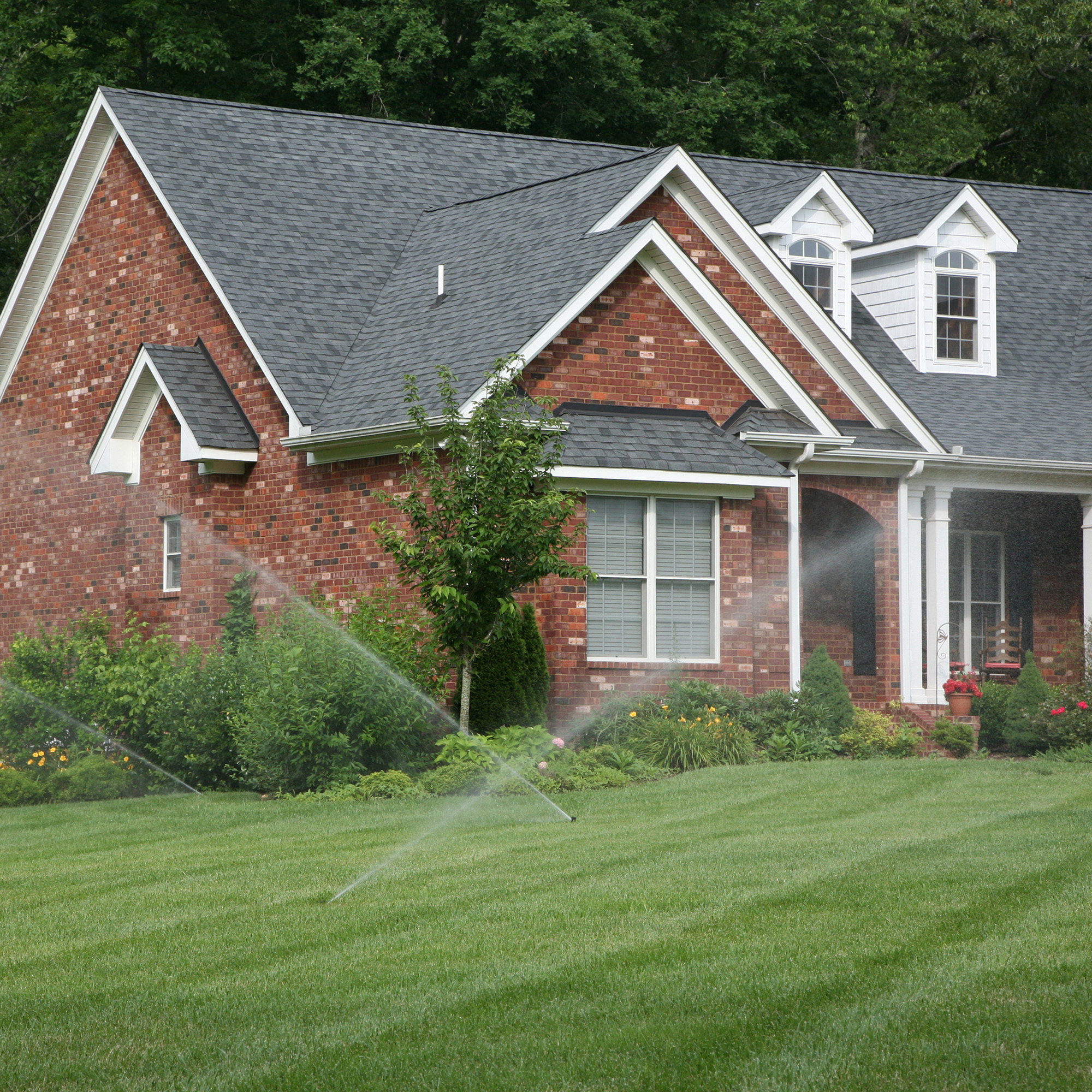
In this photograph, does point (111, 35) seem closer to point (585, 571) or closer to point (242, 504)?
point (242, 504)

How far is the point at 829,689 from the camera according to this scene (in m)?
18.6

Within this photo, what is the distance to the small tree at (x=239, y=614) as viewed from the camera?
734 inches

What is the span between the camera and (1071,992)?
6684 mm

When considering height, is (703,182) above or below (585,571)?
above

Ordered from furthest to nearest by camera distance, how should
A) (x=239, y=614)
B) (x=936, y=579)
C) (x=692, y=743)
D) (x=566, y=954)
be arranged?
1. (x=936, y=579)
2. (x=239, y=614)
3. (x=692, y=743)
4. (x=566, y=954)

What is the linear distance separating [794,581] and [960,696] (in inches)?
107

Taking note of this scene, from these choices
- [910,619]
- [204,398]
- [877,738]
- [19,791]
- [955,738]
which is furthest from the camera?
[910,619]

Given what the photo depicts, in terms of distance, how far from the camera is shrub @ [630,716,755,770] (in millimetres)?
16484

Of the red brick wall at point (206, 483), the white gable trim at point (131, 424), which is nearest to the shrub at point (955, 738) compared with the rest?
the red brick wall at point (206, 483)

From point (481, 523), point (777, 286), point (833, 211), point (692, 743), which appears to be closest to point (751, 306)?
point (777, 286)

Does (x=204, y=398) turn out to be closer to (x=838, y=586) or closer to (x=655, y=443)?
(x=655, y=443)

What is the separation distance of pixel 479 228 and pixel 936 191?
906 cm

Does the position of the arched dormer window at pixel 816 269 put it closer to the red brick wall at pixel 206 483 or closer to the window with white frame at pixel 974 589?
the red brick wall at pixel 206 483

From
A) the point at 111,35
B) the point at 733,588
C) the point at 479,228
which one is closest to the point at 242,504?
the point at 479,228
